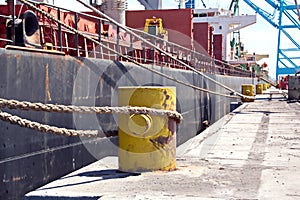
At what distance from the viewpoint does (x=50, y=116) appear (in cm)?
556

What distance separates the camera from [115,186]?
13.4 ft

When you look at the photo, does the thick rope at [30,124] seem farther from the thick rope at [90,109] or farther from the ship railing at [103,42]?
the ship railing at [103,42]

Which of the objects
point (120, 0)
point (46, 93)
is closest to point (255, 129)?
point (46, 93)

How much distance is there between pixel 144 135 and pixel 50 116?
1540 mm

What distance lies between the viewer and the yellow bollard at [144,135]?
4547 mm

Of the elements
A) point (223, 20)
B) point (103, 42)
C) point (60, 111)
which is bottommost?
point (60, 111)

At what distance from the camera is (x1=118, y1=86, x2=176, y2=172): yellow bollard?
4547 millimetres

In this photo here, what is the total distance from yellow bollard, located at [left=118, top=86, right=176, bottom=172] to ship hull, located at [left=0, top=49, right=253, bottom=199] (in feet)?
1.02

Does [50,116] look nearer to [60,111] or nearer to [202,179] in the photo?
[60,111]

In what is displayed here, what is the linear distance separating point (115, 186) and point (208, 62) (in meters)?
17.3

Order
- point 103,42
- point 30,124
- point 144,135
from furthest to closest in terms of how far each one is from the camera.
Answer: point 103,42 → point 144,135 → point 30,124

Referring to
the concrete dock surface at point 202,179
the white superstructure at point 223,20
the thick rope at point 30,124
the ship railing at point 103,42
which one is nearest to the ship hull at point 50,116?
the ship railing at point 103,42

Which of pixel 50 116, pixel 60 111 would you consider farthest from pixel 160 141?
pixel 50 116

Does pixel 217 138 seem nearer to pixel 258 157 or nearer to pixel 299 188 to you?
pixel 258 157
